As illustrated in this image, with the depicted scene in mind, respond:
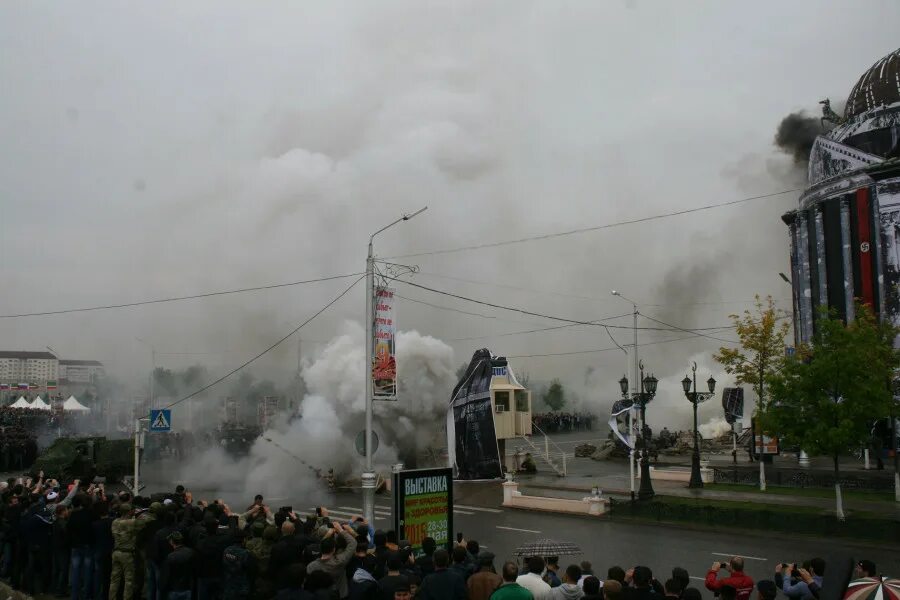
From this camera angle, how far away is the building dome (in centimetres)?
4462

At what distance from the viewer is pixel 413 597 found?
7824mm

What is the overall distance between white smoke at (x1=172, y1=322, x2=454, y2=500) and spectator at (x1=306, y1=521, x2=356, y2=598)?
78.5 feet

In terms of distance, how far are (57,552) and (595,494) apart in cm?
1704

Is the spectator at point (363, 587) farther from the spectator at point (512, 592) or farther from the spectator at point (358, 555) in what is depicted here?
the spectator at point (512, 592)

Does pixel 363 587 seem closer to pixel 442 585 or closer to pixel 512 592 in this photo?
pixel 442 585

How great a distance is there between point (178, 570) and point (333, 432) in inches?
1045

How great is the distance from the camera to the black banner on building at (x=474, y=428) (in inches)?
1384

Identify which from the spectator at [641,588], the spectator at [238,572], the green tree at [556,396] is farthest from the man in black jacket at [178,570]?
the green tree at [556,396]

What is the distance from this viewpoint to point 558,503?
25859 millimetres

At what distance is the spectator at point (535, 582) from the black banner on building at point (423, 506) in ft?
12.0

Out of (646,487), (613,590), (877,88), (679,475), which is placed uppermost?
(877,88)

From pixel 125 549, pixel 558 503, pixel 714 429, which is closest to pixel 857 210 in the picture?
pixel 714 429

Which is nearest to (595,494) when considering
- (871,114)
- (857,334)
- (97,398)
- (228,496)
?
(857,334)

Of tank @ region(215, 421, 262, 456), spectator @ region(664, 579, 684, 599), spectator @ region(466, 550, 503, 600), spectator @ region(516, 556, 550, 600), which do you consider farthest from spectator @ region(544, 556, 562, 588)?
tank @ region(215, 421, 262, 456)
